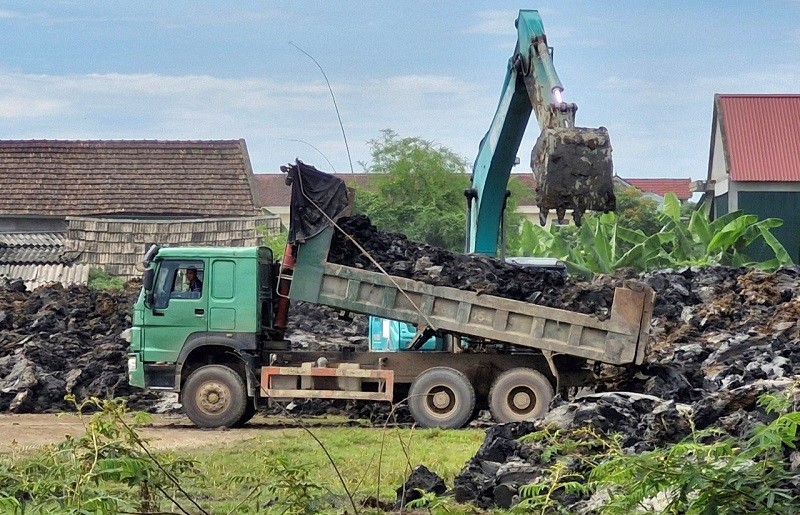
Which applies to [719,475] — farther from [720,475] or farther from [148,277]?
[148,277]

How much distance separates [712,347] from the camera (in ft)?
63.6

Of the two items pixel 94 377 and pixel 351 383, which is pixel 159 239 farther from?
pixel 351 383

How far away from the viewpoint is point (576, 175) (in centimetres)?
1100

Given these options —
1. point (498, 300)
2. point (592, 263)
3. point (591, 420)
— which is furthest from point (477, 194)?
point (592, 263)

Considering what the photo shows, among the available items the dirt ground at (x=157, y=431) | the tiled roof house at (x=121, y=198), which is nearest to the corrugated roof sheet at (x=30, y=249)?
the tiled roof house at (x=121, y=198)

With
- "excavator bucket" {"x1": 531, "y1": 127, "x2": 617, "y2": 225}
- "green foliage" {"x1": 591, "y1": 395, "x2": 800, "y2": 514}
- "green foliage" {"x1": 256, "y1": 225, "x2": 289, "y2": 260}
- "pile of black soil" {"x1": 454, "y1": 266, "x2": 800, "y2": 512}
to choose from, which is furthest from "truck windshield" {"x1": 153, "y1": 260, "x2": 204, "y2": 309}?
"green foliage" {"x1": 591, "y1": 395, "x2": 800, "y2": 514}

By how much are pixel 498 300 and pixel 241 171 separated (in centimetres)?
2148

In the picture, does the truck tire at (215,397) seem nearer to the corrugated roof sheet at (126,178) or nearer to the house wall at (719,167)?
the corrugated roof sheet at (126,178)

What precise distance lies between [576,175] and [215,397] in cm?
750

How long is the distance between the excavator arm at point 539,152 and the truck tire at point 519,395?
85.1 inches

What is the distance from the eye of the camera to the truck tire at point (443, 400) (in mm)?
16344

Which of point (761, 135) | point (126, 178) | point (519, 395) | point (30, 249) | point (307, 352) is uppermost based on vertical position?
point (761, 135)

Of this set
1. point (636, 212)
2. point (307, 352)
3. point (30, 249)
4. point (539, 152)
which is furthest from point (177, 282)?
point (636, 212)

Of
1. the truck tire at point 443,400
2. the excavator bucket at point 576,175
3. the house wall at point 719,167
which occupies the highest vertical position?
the house wall at point 719,167
